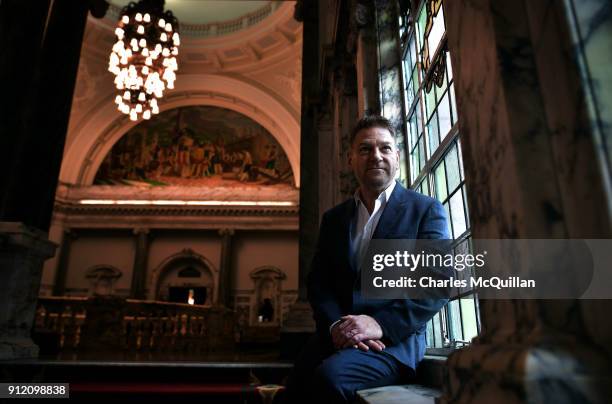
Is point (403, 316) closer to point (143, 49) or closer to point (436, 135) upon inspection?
point (436, 135)

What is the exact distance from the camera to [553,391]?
0.87 meters

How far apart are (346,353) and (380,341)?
0.51ft

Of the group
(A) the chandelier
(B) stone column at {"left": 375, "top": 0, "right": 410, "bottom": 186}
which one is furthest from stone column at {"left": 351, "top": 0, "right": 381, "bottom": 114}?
(A) the chandelier

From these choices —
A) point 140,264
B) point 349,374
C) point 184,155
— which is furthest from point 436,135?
point 184,155

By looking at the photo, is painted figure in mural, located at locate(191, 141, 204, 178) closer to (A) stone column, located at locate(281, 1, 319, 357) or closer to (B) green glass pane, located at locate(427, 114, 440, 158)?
(A) stone column, located at locate(281, 1, 319, 357)

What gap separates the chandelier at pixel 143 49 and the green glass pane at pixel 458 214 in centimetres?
957

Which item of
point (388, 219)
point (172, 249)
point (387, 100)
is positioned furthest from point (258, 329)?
point (388, 219)

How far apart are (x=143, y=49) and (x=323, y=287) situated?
396 inches

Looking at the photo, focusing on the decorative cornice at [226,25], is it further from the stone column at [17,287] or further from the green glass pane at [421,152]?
the green glass pane at [421,152]

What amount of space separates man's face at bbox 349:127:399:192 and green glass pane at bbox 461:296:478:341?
0.74m

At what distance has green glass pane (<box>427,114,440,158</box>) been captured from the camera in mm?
2848

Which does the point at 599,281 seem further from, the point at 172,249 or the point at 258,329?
the point at 172,249

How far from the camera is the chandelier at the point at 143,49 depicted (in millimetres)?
10148

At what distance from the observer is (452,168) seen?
252 centimetres
